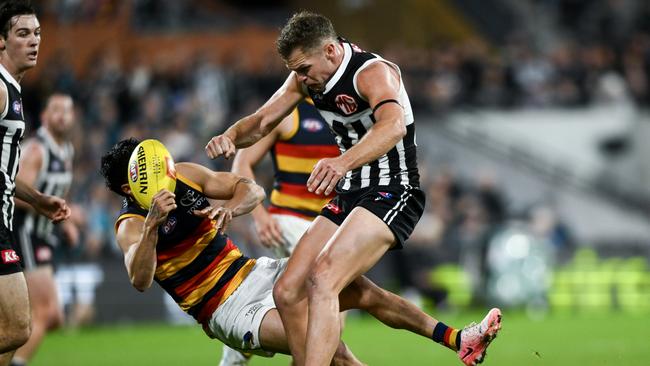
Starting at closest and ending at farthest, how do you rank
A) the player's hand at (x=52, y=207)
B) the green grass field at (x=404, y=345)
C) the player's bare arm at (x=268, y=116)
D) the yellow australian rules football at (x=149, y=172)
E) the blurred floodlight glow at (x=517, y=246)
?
1. the yellow australian rules football at (x=149, y=172)
2. the player's bare arm at (x=268, y=116)
3. the player's hand at (x=52, y=207)
4. the green grass field at (x=404, y=345)
5. the blurred floodlight glow at (x=517, y=246)

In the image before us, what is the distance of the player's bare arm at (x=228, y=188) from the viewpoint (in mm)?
7668

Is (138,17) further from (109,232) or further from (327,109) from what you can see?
(327,109)

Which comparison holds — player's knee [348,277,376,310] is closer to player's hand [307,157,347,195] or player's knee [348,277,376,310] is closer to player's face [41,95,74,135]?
player's hand [307,157,347,195]

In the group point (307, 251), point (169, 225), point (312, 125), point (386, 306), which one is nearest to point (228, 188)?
point (169, 225)

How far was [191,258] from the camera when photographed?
25.9 ft

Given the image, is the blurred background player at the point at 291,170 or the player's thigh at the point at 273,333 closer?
the player's thigh at the point at 273,333

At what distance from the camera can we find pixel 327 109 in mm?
7898

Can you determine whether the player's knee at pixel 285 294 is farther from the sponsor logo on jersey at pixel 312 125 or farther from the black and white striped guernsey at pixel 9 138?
the sponsor logo on jersey at pixel 312 125

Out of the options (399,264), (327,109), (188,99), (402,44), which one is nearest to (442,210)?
(399,264)

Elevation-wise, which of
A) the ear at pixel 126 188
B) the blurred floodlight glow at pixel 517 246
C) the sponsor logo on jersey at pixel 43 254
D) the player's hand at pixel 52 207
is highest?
the ear at pixel 126 188

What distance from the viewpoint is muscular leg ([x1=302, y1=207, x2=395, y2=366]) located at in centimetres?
716

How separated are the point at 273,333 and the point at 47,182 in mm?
3887

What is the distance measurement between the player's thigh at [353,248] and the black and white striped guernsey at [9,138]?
214 centimetres

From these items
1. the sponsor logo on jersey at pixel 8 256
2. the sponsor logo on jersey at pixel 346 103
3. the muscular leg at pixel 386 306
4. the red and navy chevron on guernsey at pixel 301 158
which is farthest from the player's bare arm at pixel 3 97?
the red and navy chevron on guernsey at pixel 301 158
